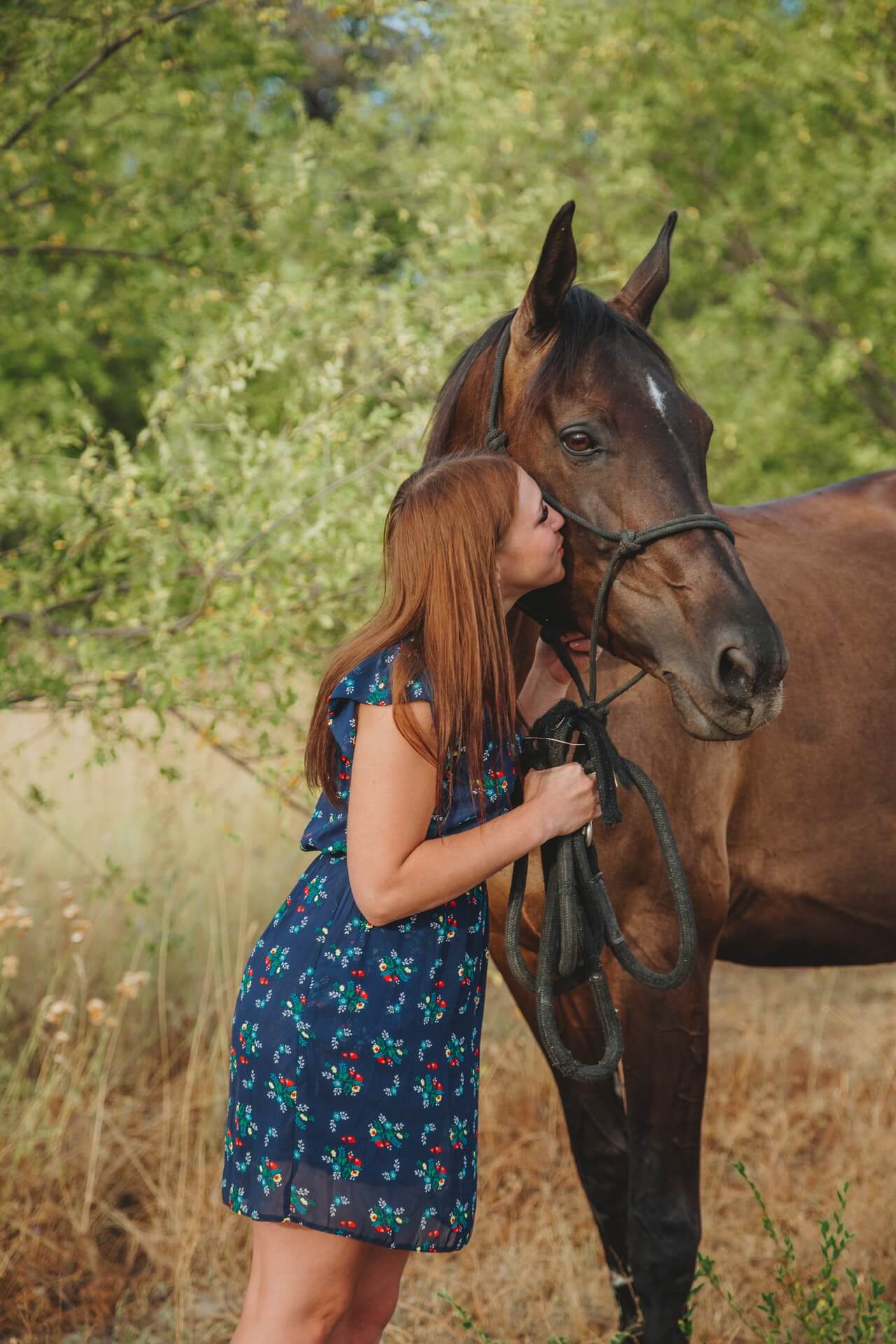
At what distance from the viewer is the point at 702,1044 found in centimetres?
247

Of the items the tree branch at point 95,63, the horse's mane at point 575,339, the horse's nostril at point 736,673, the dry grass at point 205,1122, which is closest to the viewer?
the horse's nostril at point 736,673

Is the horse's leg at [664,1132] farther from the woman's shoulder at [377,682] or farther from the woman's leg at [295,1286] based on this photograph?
the woman's shoulder at [377,682]

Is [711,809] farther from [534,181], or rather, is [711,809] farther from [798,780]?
[534,181]

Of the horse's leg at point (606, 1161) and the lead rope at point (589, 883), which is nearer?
the lead rope at point (589, 883)

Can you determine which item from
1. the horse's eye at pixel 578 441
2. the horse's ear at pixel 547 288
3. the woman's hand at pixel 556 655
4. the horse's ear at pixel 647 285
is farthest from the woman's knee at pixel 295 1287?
the horse's ear at pixel 647 285

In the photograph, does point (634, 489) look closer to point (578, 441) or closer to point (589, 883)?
point (578, 441)

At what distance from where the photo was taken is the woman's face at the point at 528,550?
1802 millimetres

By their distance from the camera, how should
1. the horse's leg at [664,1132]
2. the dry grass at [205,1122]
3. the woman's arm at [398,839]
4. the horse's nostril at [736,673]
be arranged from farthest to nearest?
1. the dry grass at [205,1122]
2. the horse's leg at [664,1132]
3. the horse's nostril at [736,673]
4. the woman's arm at [398,839]

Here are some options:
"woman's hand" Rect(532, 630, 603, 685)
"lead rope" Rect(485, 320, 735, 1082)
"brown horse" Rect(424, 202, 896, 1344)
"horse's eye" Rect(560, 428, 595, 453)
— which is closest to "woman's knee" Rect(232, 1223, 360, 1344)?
"lead rope" Rect(485, 320, 735, 1082)

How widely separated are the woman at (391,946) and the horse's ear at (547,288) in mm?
406

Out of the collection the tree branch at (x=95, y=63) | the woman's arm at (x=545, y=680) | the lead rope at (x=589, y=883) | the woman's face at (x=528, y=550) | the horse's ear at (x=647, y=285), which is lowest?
the lead rope at (x=589, y=883)

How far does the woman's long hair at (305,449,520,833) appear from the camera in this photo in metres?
1.67

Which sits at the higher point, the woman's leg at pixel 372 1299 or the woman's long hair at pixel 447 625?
the woman's long hair at pixel 447 625

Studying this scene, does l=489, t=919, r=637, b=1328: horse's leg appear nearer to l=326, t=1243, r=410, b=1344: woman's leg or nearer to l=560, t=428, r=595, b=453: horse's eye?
l=326, t=1243, r=410, b=1344: woman's leg
